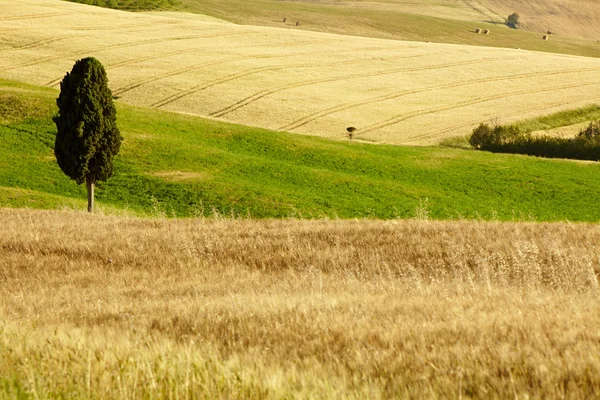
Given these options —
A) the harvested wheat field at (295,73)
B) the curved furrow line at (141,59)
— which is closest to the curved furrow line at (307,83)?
the harvested wheat field at (295,73)

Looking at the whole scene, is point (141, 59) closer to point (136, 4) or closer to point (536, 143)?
point (536, 143)

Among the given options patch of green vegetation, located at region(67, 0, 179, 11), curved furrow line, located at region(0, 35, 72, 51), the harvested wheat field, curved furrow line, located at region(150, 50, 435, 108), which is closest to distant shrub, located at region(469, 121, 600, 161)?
the harvested wheat field

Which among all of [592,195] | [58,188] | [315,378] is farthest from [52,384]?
[592,195]

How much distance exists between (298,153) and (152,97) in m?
19.5

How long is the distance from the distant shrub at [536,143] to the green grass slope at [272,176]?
4.67m

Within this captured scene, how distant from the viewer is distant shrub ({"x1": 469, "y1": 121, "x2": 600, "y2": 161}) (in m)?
57.8

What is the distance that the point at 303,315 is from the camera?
7.02m

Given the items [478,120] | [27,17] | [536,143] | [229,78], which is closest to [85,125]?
[536,143]

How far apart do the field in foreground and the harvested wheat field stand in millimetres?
47333

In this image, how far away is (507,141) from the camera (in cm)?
5969

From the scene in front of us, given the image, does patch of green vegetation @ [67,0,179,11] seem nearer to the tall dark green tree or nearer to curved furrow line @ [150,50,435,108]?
curved furrow line @ [150,50,435,108]

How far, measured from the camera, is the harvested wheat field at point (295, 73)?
65.5 metres

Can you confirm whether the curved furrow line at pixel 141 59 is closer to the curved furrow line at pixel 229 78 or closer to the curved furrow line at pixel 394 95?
the curved furrow line at pixel 229 78

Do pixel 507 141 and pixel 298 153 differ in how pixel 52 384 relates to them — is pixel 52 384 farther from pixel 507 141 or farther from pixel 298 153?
pixel 507 141
